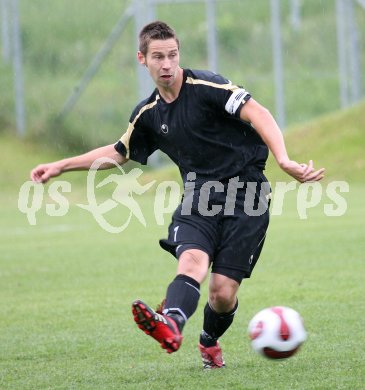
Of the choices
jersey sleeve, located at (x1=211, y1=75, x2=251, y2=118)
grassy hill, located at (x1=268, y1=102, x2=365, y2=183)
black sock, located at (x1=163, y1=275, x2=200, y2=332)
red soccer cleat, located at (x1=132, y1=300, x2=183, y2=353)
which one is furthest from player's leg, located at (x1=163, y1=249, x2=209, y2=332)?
grassy hill, located at (x1=268, y1=102, x2=365, y2=183)

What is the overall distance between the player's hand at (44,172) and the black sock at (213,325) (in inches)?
48.1

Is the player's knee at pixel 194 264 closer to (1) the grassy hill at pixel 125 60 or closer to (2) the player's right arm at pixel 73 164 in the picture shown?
(2) the player's right arm at pixel 73 164

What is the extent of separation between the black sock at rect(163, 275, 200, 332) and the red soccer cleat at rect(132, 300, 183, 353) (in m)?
0.19

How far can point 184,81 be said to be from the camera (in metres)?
5.91

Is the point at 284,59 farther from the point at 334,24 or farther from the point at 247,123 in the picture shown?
the point at 247,123

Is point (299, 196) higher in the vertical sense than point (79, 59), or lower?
lower

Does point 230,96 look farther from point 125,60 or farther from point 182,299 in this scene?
point 125,60

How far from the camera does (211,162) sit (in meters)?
5.90

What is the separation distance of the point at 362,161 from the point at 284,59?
5.56 m

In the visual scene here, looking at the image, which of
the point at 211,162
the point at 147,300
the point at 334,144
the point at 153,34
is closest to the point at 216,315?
the point at 211,162

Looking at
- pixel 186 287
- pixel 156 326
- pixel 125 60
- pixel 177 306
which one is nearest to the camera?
pixel 156 326

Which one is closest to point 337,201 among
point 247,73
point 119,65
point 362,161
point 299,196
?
point 299,196

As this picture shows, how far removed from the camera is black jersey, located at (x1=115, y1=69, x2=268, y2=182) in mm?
5855

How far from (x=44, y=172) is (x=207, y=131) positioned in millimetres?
1016
